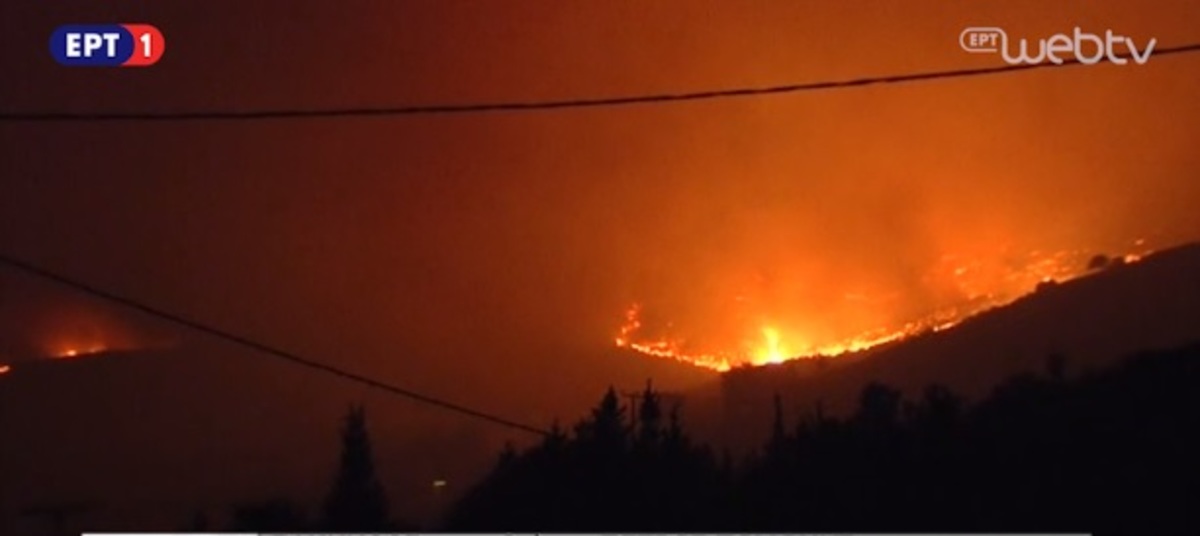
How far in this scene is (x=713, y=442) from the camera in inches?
959

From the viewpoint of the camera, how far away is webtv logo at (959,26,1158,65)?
19344 millimetres

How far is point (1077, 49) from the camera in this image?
64.0ft

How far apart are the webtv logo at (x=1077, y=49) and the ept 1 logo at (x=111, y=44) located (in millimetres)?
8007

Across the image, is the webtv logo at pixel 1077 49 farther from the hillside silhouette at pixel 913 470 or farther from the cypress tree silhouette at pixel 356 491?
the cypress tree silhouette at pixel 356 491

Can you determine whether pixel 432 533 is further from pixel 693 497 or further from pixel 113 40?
pixel 113 40

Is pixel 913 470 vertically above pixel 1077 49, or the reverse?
pixel 1077 49

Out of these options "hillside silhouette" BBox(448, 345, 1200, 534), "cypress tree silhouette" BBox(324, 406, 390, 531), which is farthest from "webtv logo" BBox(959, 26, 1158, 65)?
"cypress tree silhouette" BBox(324, 406, 390, 531)

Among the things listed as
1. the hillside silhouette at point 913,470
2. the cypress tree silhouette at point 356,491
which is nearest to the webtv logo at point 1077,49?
the hillside silhouette at point 913,470

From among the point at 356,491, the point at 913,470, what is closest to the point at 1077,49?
the point at 913,470

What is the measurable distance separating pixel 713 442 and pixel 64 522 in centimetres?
739

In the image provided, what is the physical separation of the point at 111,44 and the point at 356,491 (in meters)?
5.23

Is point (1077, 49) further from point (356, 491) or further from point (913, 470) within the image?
point (356, 491)

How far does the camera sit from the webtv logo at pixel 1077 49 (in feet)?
63.5

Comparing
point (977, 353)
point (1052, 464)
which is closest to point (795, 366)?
point (977, 353)
